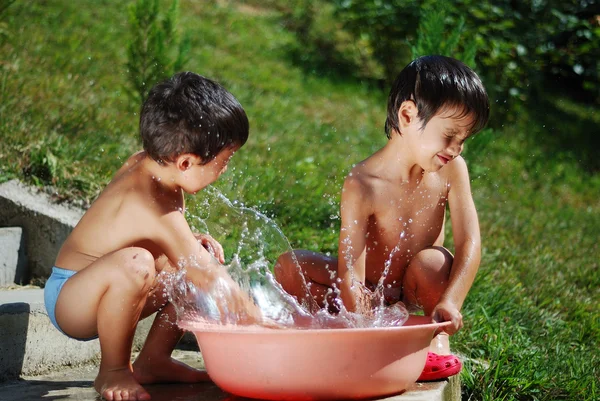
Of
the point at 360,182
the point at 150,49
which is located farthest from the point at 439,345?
the point at 150,49

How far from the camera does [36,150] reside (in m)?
3.85

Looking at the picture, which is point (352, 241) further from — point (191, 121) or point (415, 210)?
point (191, 121)

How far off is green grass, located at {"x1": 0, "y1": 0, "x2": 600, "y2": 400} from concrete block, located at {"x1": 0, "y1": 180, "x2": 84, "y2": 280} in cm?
12

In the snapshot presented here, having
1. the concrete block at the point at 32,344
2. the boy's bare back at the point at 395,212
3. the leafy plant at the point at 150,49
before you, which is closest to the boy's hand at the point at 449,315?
the boy's bare back at the point at 395,212

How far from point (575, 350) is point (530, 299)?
561mm

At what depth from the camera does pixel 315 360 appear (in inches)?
86.7

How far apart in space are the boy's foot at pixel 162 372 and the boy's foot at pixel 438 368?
A: 28.5 inches

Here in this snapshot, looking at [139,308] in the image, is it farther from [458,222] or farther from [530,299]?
[530,299]

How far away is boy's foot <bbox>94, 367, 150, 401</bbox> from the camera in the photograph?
243 cm

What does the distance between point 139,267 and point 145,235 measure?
0.18m

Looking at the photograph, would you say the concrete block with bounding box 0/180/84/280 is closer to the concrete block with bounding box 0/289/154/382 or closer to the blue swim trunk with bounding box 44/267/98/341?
the concrete block with bounding box 0/289/154/382

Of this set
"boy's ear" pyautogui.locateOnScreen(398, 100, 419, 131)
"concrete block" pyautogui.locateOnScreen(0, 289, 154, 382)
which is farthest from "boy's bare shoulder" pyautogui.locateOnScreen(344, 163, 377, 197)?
"concrete block" pyautogui.locateOnScreen(0, 289, 154, 382)

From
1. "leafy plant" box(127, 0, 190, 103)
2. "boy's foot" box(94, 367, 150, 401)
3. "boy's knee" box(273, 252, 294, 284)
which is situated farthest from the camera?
"leafy plant" box(127, 0, 190, 103)

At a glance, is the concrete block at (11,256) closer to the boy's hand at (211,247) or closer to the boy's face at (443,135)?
the boy's hand at (211,247)
